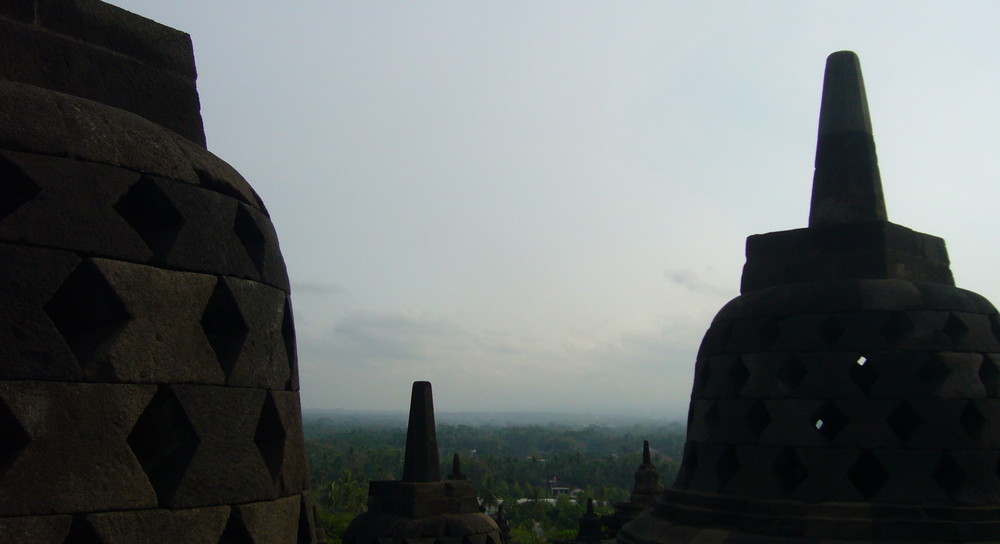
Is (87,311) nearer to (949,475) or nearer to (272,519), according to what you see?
(272,519)

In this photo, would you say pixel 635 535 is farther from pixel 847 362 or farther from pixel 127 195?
pixel 127 195

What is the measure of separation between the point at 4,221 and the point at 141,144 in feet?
2.25

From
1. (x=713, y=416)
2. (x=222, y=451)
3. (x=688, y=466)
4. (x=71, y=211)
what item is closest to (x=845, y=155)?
(x=713, y=416)

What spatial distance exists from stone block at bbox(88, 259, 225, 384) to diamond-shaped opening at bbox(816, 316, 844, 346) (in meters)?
6.90

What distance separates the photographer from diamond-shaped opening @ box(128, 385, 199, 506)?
11.2ft

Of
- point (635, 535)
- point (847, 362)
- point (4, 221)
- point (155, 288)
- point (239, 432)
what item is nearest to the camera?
point (4, 221)

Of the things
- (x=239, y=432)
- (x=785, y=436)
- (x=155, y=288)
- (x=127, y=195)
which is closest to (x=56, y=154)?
(x=127, y=195)

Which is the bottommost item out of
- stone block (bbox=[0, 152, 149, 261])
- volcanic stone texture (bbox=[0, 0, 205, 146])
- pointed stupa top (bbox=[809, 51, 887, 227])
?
stone block (bbox=[0, 152, 149, 261])

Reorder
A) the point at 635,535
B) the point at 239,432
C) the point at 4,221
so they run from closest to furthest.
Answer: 1. the point at 4,221
2. the point at 239,432
3. the point at 635,535

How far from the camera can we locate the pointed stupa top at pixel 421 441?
13.3 metres

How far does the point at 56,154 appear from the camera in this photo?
10.9 ft

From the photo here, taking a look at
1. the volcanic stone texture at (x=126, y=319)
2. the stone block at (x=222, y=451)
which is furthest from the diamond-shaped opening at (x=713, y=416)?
the stone block at (x=222, y=451)

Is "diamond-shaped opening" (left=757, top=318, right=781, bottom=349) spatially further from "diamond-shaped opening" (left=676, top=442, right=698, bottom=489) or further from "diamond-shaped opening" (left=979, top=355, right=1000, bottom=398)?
"diamond-shaped opening" (left=979, top=355, right=1000, bottom=398)

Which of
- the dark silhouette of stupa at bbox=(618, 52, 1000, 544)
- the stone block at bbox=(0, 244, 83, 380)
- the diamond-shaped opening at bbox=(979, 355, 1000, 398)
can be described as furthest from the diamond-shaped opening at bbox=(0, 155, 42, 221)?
the diamond-shaped opening at bbox=(979, 355, 1000, 398)
